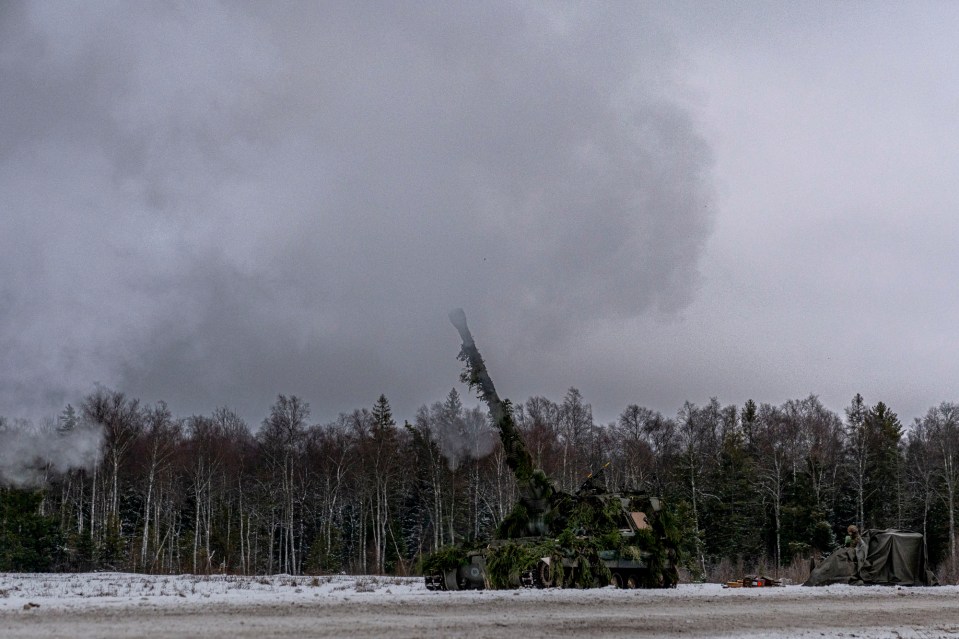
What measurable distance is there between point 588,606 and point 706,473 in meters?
42.6

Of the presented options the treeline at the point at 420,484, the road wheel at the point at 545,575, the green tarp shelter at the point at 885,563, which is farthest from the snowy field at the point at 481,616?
the treeline at the point at 420,484

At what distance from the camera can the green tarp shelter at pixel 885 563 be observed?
2278 cm

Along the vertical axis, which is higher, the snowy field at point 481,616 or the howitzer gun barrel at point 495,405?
the howitzer gun barrel at point 495,405

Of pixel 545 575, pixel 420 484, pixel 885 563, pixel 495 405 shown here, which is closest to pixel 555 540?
pixel 545 575

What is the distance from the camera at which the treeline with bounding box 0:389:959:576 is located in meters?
47.5

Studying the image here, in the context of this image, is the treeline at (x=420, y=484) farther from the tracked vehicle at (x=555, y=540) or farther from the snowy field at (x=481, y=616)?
the snowy field at (x=481, y=616)

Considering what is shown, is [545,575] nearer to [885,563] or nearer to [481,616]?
[481,616]

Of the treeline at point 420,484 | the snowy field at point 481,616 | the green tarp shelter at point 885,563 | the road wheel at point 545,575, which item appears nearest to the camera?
the snowy field at point 481,616

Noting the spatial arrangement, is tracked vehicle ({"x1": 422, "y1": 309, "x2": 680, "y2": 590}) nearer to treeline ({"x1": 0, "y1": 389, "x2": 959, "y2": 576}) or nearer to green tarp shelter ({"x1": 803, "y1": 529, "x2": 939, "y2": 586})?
green tarp shelter ({"x1": 803, "y1": 529, "x2": 939, "y2": 586})

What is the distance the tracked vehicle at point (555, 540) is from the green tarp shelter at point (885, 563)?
4.77m

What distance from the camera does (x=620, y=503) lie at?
22234 millimetres

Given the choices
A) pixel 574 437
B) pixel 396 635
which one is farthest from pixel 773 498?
pixel 396 635

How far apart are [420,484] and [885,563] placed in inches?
1420

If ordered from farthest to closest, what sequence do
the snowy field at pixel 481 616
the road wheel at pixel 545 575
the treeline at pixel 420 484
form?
1. the treeline at pixel 420 484
2. the road wheel at pixel 545 575
3. the snowy field at pixel 481 616
